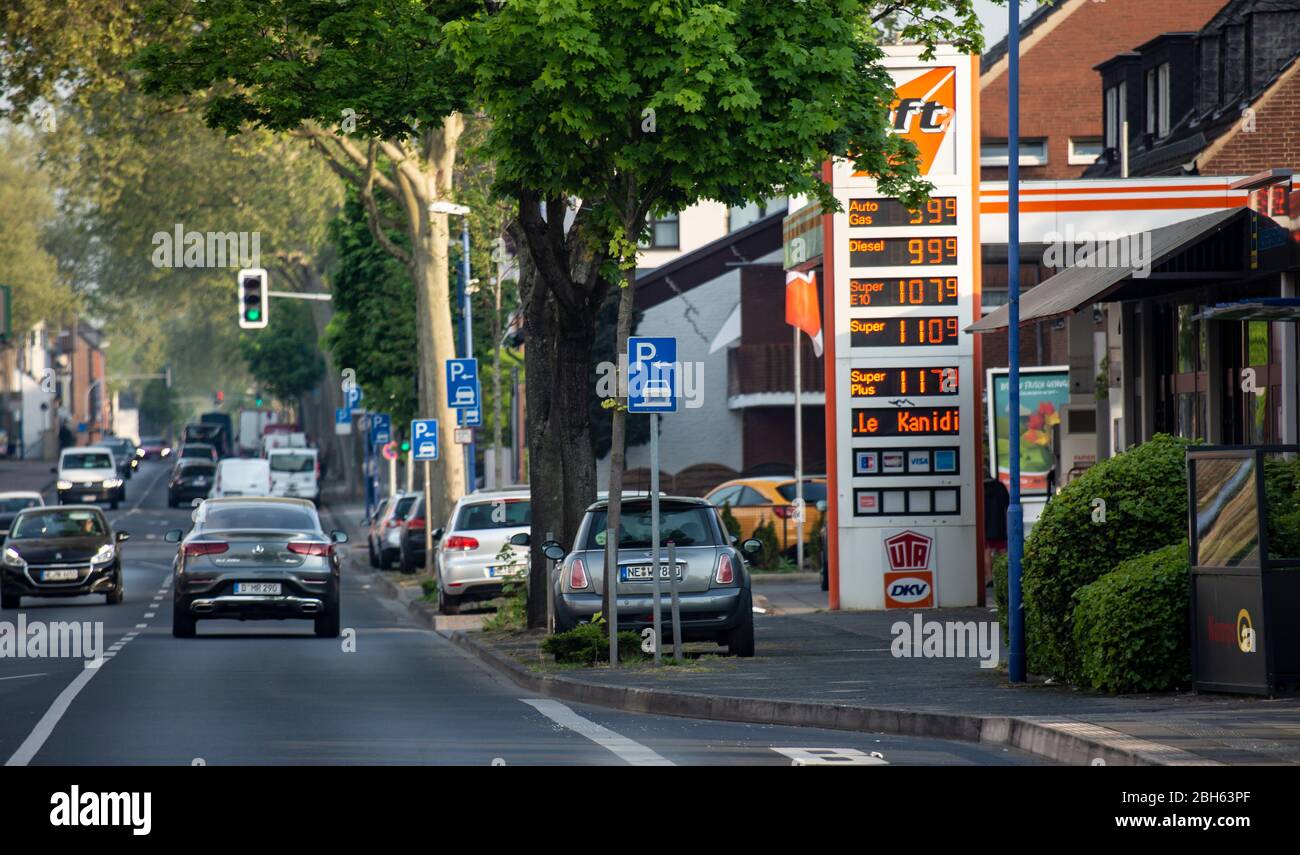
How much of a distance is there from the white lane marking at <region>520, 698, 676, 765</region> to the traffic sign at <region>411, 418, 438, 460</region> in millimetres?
22244

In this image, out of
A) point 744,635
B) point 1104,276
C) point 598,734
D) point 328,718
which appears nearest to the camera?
point 598,734

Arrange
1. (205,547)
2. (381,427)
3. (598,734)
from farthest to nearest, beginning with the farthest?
(381,427) → (205,547) → (598,734)

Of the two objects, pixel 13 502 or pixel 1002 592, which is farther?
pixel 13 502

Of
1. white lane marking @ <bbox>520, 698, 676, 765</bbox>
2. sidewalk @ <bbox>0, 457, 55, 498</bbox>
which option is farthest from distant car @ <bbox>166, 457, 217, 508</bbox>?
white lane marking @ <bbox>520, 698, 676, 765</bbox>

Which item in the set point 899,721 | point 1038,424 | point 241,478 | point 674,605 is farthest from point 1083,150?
point 899,721

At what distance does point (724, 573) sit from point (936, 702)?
5.14 metres

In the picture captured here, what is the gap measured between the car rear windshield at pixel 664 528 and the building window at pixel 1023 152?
30431 millimetres

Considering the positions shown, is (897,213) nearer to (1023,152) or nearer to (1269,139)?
(1269,139)

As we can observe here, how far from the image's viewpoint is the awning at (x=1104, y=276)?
20234 mm

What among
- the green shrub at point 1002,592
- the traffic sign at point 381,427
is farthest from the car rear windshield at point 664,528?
the traffic sign at point 381,427

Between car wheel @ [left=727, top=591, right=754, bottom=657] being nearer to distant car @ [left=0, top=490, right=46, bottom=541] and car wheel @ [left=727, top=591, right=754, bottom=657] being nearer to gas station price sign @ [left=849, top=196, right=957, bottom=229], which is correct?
gas station price sign @ [left=849, top=196, right=957, bottom=229]

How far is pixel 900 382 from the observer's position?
26578mm
